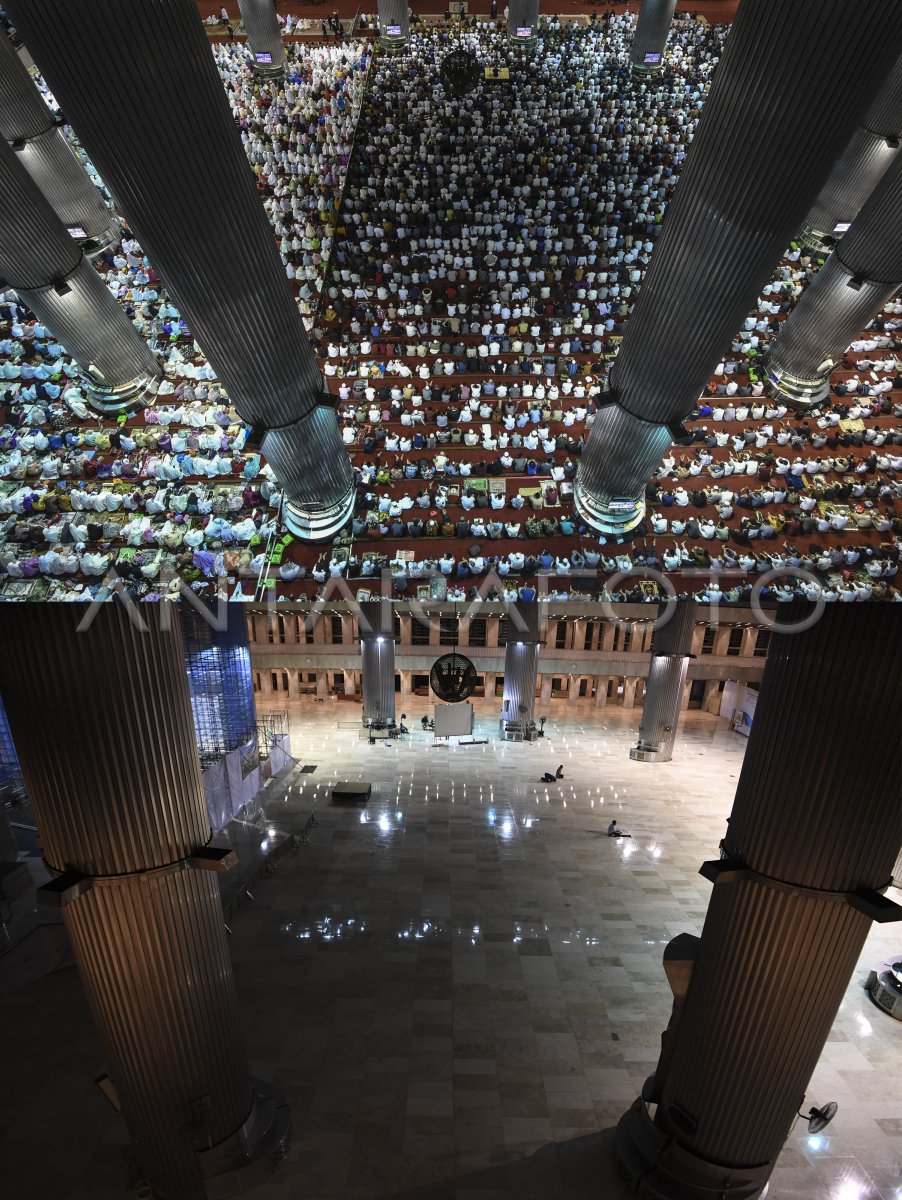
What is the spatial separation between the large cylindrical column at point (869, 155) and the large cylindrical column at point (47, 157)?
9224 millimetres

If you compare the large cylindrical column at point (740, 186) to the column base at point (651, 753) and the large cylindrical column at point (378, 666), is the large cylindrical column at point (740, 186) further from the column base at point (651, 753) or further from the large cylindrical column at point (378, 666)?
the column base at point (651, 753)

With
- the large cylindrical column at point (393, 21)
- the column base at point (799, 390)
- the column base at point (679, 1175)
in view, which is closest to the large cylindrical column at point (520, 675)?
the column base at point (799, 390)

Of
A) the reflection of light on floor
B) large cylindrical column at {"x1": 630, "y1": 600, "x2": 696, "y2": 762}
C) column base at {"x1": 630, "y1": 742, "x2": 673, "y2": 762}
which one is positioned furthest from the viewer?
column base at {"x1": 630, "y1": 742, "x2": 673, "y2": 762}

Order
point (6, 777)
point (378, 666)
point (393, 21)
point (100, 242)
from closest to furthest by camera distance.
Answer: point (100, 242), point (393, 21), point (6, 777), point (378, 666)

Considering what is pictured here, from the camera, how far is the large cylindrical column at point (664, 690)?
60.4 feet

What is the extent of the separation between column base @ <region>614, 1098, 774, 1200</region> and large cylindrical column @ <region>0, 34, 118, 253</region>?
43.0ft

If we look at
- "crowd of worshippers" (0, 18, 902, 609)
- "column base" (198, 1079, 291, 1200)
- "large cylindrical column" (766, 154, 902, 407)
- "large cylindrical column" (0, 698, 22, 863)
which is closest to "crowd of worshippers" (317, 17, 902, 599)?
"crowd of worshippers" (0, 18, 902, 609)

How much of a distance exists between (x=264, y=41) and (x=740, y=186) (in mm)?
14406

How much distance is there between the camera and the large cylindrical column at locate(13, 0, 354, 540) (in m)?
3.42

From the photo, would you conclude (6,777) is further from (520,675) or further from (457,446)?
(457,446)

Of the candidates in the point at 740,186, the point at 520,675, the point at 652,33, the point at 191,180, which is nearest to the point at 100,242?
the point at 191,180

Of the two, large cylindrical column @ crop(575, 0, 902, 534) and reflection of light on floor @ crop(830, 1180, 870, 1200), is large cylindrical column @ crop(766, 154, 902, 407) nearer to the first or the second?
large cylindrical column @ crop(575, 0, 902, 534)

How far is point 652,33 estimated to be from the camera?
49.2 feet

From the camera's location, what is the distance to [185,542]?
21.2 ft
